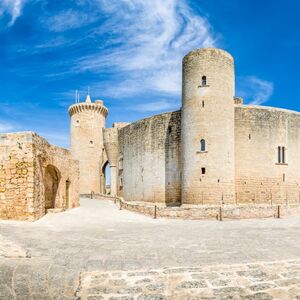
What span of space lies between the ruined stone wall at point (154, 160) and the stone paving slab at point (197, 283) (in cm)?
1786

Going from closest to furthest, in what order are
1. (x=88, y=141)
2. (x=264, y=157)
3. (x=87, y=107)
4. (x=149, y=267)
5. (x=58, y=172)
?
(x=149, y=267)
(x=58, y=172)
(x=264, y=157)
(x=88, y=141)
(x=87, y=107)

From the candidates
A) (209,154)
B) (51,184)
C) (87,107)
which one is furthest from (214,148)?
(87,107)

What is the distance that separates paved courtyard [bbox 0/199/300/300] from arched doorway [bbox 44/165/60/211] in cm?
686

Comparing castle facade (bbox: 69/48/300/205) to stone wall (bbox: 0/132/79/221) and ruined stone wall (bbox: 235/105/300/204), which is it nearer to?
ruined stone wall (bbox: 235/105/300/204)

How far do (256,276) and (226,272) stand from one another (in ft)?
1.72

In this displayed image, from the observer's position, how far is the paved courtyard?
4.70 meters

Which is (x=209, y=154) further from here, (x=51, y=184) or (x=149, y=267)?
(x=149, y=267)

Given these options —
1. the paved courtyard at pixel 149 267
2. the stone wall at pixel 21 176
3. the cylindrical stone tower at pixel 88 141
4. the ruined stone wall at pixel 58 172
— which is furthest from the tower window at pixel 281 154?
the cylindrical stone tower at pixel 88 141

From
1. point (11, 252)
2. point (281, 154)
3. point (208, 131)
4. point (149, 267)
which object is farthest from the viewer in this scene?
point (281, 154)

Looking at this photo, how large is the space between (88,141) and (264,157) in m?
24.1

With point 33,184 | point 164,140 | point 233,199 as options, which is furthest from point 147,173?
point 33,184

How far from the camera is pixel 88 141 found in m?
39.5

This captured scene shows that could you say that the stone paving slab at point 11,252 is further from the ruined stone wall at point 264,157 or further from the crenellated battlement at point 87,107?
the crenellated battlement at point 87,107

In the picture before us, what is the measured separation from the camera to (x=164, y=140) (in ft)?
81.9
